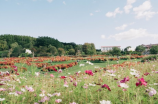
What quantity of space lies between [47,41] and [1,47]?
9691mm

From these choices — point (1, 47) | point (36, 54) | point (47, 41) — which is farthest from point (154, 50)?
point (1, 47)

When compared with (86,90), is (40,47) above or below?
above

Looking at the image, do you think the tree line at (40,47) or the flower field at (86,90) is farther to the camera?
the tree line at (40,47)

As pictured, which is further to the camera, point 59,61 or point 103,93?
point 59,61


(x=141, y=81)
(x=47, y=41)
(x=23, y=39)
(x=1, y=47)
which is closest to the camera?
(x=141, y=81)

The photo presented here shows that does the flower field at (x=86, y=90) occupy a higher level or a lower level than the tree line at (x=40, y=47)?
lower

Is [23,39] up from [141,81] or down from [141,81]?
up

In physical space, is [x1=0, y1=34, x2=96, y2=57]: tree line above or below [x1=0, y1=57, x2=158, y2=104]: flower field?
above

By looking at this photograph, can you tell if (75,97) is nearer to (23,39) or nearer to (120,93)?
(120,93)

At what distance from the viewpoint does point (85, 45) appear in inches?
1335

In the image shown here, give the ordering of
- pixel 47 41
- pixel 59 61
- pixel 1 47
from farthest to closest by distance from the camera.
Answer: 1. pixel 47 41
2. pixel 1 47
3. pixel 59 61

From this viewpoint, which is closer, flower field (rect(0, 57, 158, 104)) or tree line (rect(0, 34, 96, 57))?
flower field (rect(0, 57, 158, 104))

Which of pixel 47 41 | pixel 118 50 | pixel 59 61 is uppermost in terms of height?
pixel 47 41

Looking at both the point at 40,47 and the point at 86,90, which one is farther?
the point at 40,47
